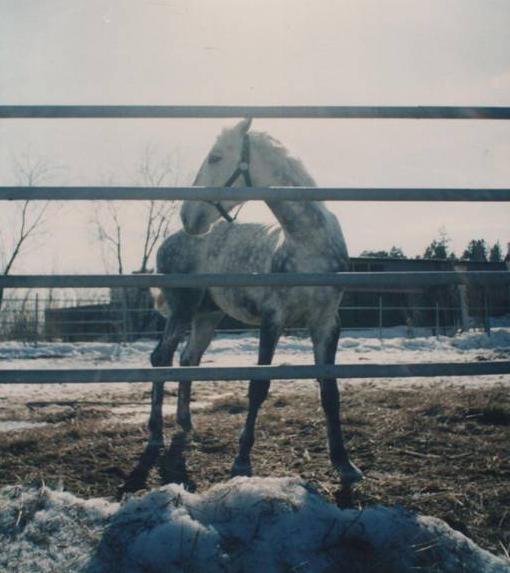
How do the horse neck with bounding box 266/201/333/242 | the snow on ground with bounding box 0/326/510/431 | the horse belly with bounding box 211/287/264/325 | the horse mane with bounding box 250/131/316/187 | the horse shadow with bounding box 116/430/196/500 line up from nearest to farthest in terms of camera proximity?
the horse shadow with bounding box 116/430/196/500 → the horse neck with bounding box 266/201/333/242 → the horse mane with bounding box 250/131/316/187 → the horse belly with bounding box 211/287/264/325 → the snow on ground with bounding box 0/326/510/431

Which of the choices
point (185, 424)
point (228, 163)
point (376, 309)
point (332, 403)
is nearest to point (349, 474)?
point (332, 403)

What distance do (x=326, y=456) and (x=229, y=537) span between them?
89.7 inches

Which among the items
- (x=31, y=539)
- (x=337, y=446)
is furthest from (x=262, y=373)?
(x=337, y=446)

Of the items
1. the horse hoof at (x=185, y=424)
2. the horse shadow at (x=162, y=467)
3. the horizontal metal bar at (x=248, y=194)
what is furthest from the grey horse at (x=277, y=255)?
the horizontal metal bar at (x=248, y=194)

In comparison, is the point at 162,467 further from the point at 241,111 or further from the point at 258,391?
the point at 241,111

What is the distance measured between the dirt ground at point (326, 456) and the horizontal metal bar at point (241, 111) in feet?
5.24

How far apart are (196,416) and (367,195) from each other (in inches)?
173

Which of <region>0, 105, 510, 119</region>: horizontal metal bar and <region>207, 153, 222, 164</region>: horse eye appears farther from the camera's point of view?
<region>207, 153, 222, 164</region>: horse eye

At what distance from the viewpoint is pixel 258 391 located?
4215 millimetres

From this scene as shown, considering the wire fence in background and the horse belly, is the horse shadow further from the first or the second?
the wire fence in background

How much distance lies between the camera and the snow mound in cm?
195

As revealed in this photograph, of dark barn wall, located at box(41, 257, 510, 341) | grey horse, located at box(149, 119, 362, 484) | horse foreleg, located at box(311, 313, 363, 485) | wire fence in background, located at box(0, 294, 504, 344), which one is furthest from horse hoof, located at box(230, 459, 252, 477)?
dark barn wall, located at box(41, 257, 510, 341)

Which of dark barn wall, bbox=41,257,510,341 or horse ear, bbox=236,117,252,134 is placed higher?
horse ear, bbox=236,117,252,134

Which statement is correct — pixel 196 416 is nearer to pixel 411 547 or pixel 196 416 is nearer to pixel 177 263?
pixel 177 263
